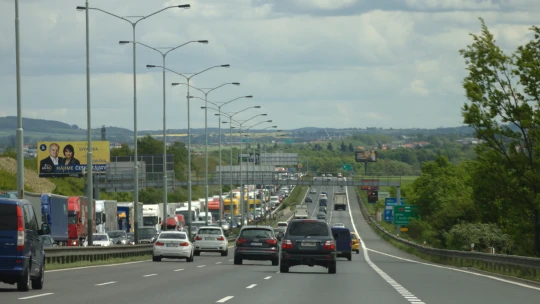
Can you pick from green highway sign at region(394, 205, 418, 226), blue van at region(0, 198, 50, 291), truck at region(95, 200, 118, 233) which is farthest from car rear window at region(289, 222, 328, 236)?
green highway sign at region(394, 205, 418, 226)

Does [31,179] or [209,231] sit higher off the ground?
[31,179]

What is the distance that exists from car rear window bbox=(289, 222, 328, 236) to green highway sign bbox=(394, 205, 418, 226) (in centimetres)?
6214

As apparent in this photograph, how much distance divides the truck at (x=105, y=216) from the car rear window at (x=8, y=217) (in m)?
54.7

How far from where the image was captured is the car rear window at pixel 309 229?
37156mm

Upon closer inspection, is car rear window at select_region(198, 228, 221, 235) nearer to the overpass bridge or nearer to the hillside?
the overpass bridge

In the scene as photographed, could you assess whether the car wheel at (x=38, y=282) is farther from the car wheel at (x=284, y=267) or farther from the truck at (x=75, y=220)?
the truck at (x=75, y=220)

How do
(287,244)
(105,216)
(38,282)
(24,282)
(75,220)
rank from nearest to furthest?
(24,282), (38,282), (287,244), (75,220), (105,216)

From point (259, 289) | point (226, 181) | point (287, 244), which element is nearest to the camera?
point (259, 289)

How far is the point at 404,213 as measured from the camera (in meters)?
99.2

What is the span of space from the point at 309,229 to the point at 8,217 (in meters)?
15.8

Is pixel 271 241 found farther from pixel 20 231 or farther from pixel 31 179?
pixel 31 179

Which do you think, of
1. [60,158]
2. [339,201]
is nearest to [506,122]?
[60,158]

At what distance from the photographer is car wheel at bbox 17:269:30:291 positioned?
76.4 ft

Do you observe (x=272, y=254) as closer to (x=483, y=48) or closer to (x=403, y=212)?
(x=483, y=48)
